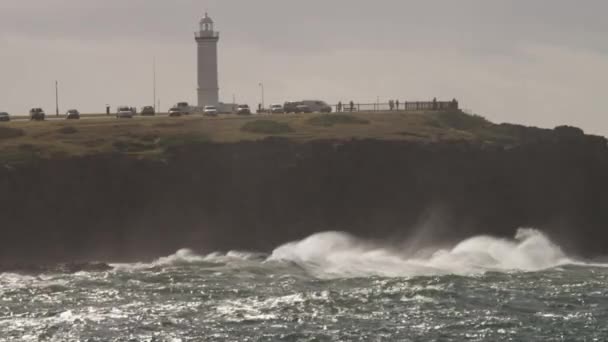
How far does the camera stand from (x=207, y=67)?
541ft

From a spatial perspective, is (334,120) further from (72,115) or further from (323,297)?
(323,297)

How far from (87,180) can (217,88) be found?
6838cm

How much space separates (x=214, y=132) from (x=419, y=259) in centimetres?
3004

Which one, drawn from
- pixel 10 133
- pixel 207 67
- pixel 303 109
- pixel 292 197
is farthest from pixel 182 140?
pixel 207 67

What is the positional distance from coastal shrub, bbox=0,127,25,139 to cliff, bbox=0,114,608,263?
3.73ft

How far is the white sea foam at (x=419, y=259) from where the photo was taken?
275ft

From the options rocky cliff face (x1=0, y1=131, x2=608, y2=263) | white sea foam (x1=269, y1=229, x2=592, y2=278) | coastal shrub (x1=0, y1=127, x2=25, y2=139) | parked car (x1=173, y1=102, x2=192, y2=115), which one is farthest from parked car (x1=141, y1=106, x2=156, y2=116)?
white sea foam (x1=269, y1=229, x2=592, y2=278)

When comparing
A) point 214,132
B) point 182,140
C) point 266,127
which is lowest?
point 182,140

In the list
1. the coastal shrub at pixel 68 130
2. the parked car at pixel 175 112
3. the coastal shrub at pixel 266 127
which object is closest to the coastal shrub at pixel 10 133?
the coastal shrub at pixel 68 130

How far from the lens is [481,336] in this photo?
187 feet

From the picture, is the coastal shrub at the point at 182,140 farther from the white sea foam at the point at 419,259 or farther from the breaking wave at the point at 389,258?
the white sea foam at the point at 419,259

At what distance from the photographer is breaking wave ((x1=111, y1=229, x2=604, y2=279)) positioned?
275 ft

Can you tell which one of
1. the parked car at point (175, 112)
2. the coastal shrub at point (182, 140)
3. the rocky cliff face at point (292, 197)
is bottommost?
the rocky cliff face at point (292, 197)

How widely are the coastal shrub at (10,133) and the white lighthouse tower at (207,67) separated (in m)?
55.3
